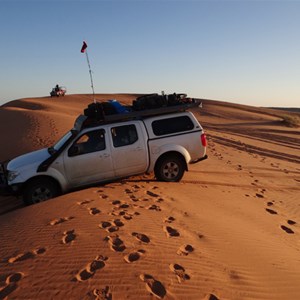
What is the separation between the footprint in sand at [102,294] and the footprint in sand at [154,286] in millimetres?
437

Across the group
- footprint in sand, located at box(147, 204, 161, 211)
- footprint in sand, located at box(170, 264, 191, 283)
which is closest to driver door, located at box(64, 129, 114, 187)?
footprint in sand, located at box(147, 204, 161, 211)

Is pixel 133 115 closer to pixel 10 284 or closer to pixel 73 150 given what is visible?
pixel 73 150

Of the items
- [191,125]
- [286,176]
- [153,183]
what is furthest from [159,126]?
[286,176]

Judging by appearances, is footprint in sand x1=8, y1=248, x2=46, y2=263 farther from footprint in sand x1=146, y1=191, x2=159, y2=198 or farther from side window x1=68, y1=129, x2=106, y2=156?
side window x1=68, y1=129, x2=106, y2=156

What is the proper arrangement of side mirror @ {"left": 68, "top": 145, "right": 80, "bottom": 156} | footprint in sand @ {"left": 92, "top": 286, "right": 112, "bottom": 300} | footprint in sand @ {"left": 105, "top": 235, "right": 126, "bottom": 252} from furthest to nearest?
side mirror @ {"left": 68, "top": 145, "right": 80, "bottom": 156}, footprint in sand @ {"left": 105, "top": 235, "right": 126, "bottom": 252}, footprint in sand @ {"left": 92, "top": 286, "right": 112, "bottom": 300}

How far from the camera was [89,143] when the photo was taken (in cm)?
759

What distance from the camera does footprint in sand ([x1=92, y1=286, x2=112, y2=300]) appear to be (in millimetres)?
3488

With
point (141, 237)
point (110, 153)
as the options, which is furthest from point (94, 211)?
point (110, 153)

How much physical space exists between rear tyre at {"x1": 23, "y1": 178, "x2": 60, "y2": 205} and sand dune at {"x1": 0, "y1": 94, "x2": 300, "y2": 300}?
0.82 m

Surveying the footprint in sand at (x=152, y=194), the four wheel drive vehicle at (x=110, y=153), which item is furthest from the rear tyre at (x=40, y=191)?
the footprint in sand at (x=152, y=194)

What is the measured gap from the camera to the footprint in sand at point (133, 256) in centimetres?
419

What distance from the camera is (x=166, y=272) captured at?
13.0 feet

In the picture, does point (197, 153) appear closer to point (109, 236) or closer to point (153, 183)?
point (153, 183)

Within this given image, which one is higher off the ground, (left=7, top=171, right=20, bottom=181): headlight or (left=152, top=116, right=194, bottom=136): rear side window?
(left=152, top=116, right=194, bottom=136): rear side window
